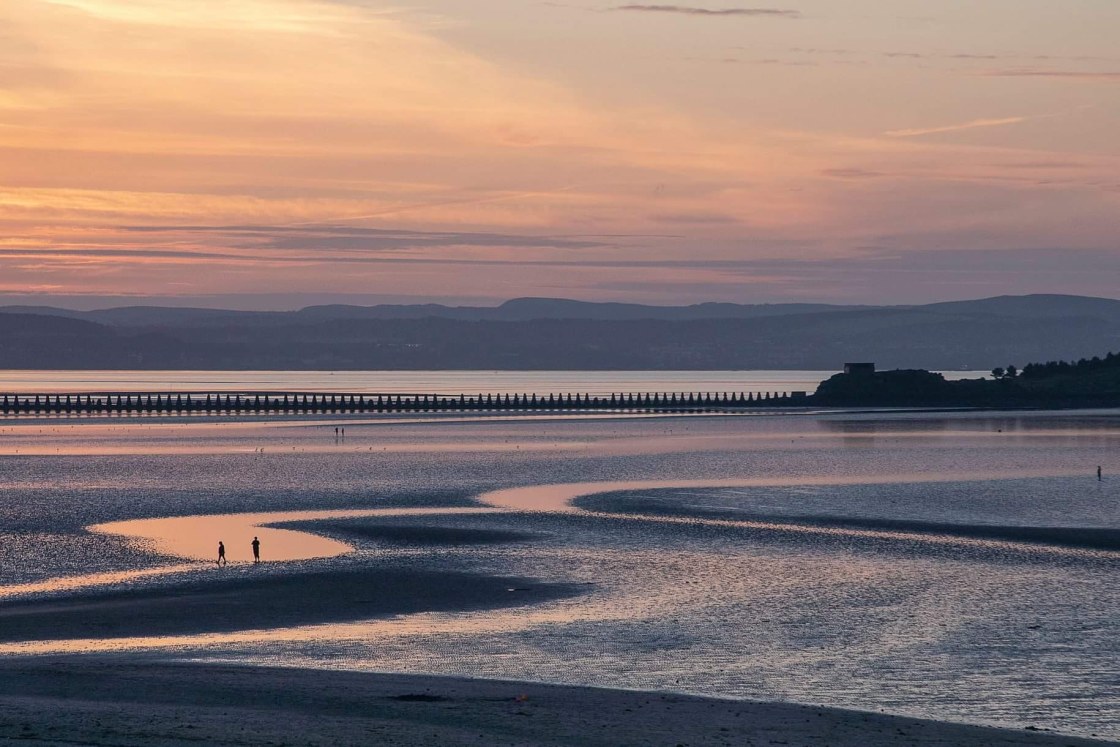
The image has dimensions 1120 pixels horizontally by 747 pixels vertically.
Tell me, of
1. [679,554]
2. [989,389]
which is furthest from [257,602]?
[989,389]

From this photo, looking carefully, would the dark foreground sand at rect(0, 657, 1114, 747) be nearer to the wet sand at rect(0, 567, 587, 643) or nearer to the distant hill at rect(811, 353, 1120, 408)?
the wet sand at rect(0, 567, 587, 643)

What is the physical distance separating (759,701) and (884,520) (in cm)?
2696

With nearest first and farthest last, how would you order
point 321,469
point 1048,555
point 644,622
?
point 644,622 → point 1048,555 → point 321,469

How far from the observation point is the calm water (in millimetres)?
24406

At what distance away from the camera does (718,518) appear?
4819 centimetres

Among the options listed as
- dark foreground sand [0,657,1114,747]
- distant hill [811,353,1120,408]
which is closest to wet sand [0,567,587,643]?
dark foreground sand [0,657,1114,747]

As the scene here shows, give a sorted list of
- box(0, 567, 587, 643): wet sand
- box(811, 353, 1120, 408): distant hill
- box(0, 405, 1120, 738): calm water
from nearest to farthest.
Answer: box(0, 405, 1120, 738): calm water
box(0, 567, 587, 643): wet sand
box(811, 353, 1120, 408): distant hill

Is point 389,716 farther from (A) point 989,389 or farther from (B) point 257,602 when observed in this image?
(A) point 989,389

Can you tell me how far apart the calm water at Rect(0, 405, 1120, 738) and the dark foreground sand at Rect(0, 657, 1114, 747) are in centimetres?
126

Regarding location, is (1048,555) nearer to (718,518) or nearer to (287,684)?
(718,518)

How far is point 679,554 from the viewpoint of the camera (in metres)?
38.8

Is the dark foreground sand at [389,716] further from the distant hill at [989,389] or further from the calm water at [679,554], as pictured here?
the distant hill at [989,389]

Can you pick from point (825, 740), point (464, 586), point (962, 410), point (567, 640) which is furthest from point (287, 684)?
point (962, 410)

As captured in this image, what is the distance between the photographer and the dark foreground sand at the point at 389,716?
61.2ft
